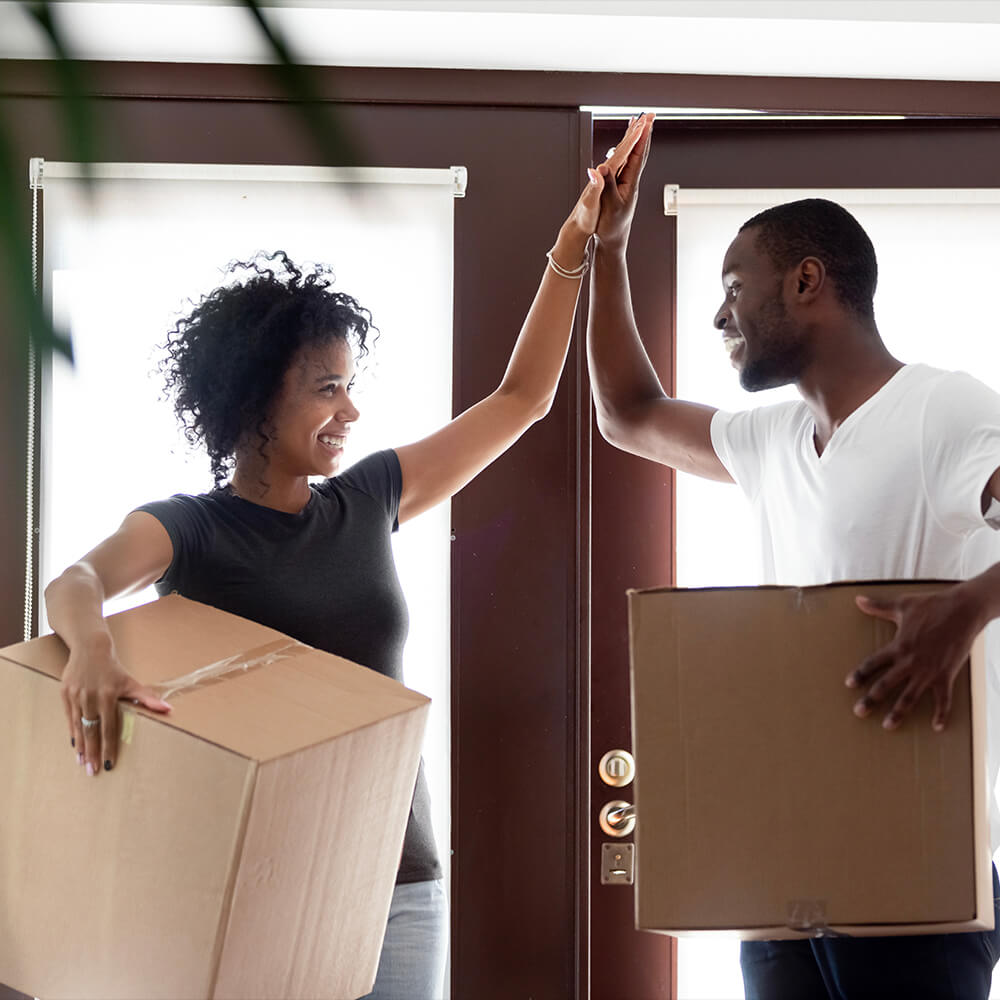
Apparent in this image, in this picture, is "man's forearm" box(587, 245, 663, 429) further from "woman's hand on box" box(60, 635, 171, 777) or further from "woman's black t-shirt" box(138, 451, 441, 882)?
"woman's hand on box" box(60, 635, 171, 777)

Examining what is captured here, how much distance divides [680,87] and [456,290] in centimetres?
53

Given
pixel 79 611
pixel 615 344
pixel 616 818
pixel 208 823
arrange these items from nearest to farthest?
1. pixel 208 823
2. pixel 79 611
3. pixel 615 344
4. pixel 616 818

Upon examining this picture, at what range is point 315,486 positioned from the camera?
5.08 ft

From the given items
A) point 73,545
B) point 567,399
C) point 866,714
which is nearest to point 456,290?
point 567,399

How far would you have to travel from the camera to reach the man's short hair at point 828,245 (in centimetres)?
149

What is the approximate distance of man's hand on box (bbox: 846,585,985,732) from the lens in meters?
1.08

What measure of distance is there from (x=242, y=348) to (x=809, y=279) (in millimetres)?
779

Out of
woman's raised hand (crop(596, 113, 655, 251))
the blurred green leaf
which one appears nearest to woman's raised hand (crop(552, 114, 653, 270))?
woman's raised hand (crop(596, 113, 655, 251))

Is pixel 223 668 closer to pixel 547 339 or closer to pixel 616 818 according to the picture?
pixel 547 339

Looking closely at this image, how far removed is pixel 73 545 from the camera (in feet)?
6.02

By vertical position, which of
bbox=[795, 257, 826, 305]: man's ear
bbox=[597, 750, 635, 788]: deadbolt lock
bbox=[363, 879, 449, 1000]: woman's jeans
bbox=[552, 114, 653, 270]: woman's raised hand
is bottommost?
bbox=[363, 879, 449, 1000]: woman's jeans

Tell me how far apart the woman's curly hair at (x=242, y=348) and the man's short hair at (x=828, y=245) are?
1.96ft

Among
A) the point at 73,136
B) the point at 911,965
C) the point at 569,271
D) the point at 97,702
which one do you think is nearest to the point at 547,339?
the point at 569,271

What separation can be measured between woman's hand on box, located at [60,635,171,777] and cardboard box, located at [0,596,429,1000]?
17 mm
